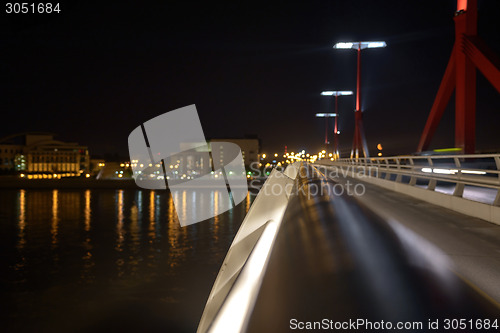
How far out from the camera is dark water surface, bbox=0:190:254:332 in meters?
13.4

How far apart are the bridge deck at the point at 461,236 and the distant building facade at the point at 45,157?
14592 centimetres

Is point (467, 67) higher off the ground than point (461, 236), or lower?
higher

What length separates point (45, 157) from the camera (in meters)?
155

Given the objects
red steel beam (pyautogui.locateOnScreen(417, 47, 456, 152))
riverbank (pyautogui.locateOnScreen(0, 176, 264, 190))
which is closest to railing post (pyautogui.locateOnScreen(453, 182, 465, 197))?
red steel beam (pyautogui.locateOnScreen(417, 47, 456, 152))

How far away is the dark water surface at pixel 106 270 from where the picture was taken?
1344cm

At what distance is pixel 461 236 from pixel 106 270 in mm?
15685

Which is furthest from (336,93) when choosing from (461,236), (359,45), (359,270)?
(359,270)

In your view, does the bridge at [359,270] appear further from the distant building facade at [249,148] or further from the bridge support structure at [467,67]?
the distant building facade at [249,148]

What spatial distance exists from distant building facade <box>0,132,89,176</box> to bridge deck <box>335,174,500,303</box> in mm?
145920

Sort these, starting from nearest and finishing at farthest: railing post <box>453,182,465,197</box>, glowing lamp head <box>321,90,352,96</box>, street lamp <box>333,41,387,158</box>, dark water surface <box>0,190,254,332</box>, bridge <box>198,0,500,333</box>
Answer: bridge <box>198,0,500,333</box>
railing post <box>453,182,465,197</box>
dark water surface <box>0,190,254,332</box>
street lamp <box>333,41,387,158</box>
glowing lamp head <box>321,90,352,96</box>

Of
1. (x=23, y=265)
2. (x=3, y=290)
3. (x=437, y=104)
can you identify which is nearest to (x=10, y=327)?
(x=3, y=290)

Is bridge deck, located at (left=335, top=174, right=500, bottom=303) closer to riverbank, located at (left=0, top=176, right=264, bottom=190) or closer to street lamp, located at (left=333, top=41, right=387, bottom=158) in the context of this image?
street lamp, located at (left=333, top=41, right=387, bottom=158)

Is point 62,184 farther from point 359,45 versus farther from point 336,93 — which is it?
point 336,93

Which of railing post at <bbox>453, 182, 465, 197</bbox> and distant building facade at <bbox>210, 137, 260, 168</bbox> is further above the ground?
distant building facade at <bbox>210, 137, 260, 168</bbox>
